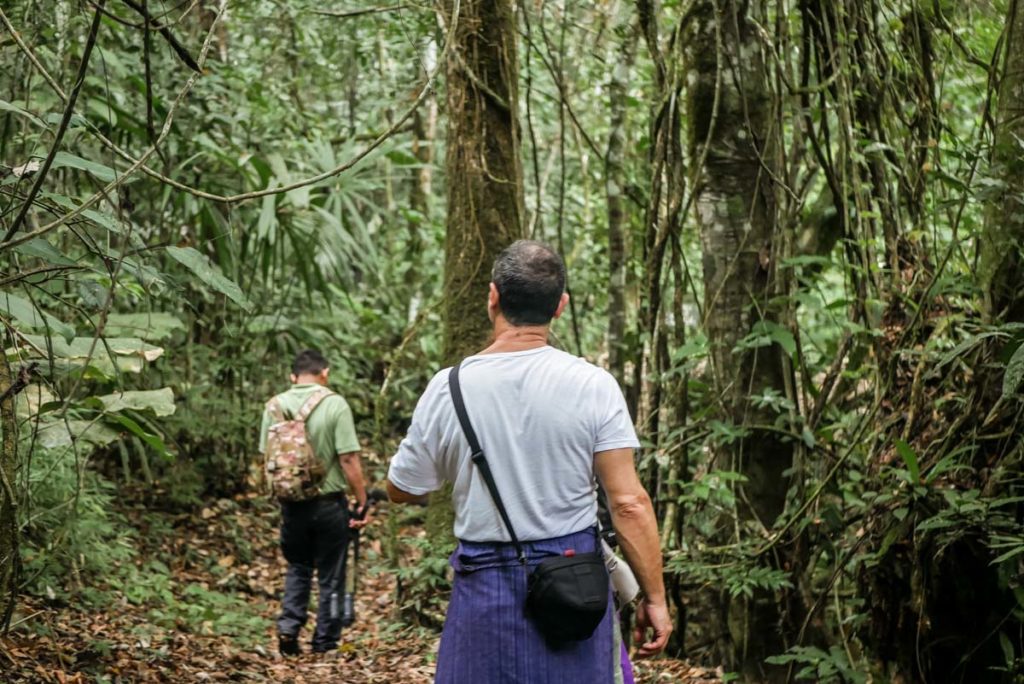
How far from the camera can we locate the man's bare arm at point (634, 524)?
2.77 m

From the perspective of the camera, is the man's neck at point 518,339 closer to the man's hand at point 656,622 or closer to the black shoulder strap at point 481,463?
the black shoulder strap at point 481,463

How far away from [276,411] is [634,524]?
13.3 ft

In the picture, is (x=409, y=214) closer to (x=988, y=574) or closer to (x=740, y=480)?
(x=740, y=480)

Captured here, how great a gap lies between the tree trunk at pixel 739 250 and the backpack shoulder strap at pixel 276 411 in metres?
2.66

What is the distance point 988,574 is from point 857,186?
190 centimetres

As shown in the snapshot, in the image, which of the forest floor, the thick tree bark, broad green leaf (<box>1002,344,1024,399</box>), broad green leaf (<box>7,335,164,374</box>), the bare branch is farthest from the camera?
the forest floor

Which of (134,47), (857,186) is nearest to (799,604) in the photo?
(857,186)

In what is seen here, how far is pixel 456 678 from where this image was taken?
9.00 feet

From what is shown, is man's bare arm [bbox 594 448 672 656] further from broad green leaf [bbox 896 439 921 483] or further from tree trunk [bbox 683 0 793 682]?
tree trunk [bbox 683 0 793 682]

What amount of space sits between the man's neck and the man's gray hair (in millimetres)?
14

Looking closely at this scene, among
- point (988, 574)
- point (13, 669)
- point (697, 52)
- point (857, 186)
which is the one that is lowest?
point (13, 669)

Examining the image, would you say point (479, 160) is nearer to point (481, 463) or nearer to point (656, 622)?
point (481, 463)

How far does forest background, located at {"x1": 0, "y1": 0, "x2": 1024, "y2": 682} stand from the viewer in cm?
367

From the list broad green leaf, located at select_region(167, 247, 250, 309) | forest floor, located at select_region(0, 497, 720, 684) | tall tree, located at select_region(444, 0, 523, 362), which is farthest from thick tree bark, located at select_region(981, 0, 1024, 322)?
tall tree, located at select_region(444, 0, 523, 362)
